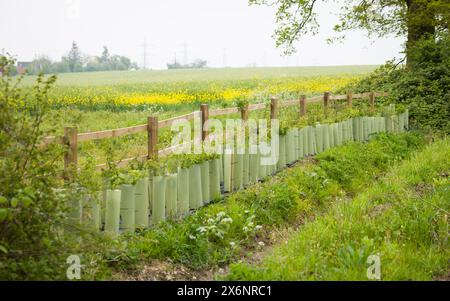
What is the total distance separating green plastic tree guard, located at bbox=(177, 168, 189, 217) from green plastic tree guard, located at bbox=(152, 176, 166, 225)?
43 centimetres

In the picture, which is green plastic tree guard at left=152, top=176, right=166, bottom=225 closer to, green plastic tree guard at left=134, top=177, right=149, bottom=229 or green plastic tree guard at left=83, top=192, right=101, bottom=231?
green plastic tree guard at left=134, top=177, right=149, bottom=229

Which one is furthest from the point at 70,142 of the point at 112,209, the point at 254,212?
the point at 254,212

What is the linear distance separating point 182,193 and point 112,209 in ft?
4.64

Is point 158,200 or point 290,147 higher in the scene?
point 290,147

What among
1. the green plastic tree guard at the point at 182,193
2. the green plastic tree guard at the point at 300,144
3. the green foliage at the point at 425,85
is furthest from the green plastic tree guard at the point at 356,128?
the green plastic tree guard at the point at 182,193

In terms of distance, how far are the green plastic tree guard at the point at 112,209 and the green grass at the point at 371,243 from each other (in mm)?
1713

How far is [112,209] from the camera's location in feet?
20.2

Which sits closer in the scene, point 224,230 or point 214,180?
point 224,230


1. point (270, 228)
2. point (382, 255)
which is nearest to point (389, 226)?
point (382, 255)

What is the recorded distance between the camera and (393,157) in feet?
40.8

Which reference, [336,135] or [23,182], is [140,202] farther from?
[336,135]

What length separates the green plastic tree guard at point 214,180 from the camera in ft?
26.7
